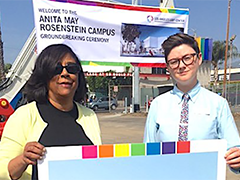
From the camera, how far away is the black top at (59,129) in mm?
1544

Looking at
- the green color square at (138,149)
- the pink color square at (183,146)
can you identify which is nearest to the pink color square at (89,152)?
the green color square at (138,149)

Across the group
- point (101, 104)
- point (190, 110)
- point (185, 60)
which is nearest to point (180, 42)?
point (185, 60)

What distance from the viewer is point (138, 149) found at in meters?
1.56

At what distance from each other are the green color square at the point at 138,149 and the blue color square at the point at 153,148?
40 millimetres

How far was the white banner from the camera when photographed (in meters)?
3.93

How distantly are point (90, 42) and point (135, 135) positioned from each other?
219 inches

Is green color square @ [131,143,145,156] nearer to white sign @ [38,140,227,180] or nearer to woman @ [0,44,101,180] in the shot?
white sign @ [38,140,227,180]

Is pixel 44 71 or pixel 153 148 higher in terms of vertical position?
pixel 44 71

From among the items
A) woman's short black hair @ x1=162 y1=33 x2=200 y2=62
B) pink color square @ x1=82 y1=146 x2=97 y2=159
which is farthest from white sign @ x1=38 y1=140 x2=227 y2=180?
woman's short black hair @ x1=162 y1=33 x2=200 y2=62

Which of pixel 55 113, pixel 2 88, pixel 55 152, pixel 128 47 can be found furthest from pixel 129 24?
pixel 2 88

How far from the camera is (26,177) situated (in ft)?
4.93

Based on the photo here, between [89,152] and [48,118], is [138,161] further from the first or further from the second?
[48,118]

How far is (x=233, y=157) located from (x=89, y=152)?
955mm

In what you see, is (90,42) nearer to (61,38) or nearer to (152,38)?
(61,38)
